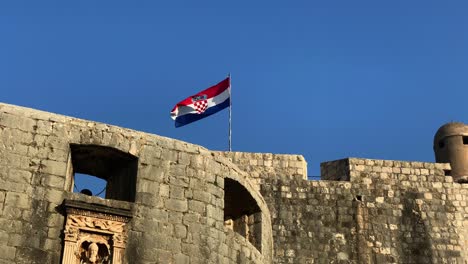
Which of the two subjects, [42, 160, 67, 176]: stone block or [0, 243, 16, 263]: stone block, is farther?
[42, 160, 67, 176]: stone block

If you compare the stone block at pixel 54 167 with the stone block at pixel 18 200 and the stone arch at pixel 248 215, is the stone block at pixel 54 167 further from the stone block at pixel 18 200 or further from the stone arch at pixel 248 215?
the stone arch at pixel 248 215

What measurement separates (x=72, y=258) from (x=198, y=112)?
8.46 metres

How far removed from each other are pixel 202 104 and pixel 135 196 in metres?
7.58

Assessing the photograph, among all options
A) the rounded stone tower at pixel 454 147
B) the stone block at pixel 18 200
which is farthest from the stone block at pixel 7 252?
the rounded stone tower at pixel 454 147

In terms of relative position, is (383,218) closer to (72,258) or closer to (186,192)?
(186,192)

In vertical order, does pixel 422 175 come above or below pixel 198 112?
below

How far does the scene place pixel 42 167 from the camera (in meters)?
10.0

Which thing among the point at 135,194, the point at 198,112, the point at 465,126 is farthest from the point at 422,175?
the point at 135,194

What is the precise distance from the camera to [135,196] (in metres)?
10.4

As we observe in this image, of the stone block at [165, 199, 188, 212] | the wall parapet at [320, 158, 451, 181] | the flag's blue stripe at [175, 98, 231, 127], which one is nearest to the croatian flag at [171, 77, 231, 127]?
the flag's blue stripe at [175, 98, 231, 127]

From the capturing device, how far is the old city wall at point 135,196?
9633mm

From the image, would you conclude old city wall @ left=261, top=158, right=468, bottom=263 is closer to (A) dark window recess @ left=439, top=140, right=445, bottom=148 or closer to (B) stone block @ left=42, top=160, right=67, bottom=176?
(A) dark window recess @ left=439, top=140, right=445, bottom=148

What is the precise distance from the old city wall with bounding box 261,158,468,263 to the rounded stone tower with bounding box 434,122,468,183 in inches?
32.4

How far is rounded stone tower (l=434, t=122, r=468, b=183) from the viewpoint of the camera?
18.6m
